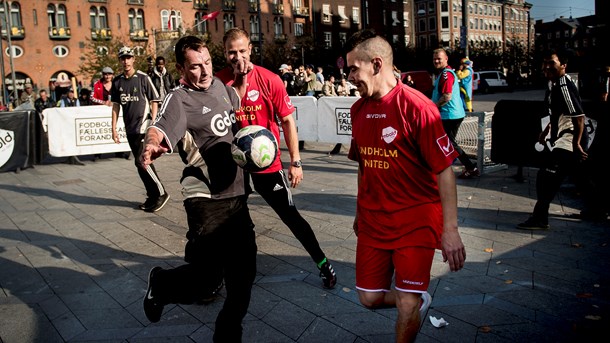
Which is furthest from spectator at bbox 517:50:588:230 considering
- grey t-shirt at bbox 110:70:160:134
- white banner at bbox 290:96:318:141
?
white banner at bbox 290:96:318:141

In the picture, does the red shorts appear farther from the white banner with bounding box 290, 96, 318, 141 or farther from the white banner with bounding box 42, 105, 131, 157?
the white banner with bounding box 42, 105, 131, 157

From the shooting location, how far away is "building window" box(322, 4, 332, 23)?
74.2 m

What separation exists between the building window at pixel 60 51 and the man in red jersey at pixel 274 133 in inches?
2057

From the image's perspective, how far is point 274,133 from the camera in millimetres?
4734

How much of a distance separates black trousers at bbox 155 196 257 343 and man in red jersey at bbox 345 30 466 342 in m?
0.76

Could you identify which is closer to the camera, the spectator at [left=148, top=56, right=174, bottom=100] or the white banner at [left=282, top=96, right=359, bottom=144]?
the white banner at [left=282, top=96, right=359, bottom=144]

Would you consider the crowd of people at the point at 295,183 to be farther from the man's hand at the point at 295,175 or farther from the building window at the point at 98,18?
the building window at the point at 98,18

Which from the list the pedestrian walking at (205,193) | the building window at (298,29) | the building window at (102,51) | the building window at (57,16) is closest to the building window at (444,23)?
the building window at (298,29)

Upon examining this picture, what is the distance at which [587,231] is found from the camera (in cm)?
607

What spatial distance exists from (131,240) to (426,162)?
4.36m

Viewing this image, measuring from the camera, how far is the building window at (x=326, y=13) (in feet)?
244

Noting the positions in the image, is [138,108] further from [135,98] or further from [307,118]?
[307,118]

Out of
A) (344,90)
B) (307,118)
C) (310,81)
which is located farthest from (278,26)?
(307,118)

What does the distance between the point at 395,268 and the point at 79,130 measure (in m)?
11.6
